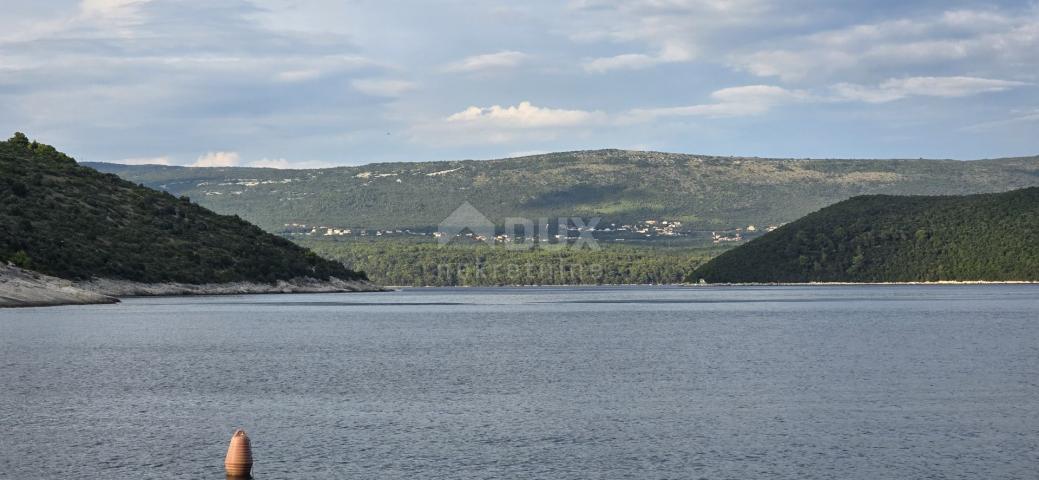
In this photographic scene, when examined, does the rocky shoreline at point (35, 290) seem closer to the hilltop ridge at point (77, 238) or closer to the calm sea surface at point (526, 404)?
the hilltop ridge at point (77, 238)

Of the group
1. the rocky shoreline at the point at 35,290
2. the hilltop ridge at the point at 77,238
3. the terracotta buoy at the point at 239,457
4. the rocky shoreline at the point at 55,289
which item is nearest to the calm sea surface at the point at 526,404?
the terracotta buoy at the point at 239,457

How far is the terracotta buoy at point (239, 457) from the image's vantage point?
31219mm

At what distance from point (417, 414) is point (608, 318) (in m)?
88.6

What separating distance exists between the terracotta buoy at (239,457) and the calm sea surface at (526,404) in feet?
4.79

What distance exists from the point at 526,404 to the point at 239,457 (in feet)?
62.5

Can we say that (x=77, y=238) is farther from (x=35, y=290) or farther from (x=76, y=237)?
(x=35, y=290)

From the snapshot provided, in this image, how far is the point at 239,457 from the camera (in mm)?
31344

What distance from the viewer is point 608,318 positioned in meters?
134

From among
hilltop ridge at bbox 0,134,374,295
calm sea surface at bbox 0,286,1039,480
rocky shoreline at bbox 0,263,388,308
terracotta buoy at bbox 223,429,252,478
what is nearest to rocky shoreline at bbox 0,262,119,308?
rocky shoreline at bbox 0,263,388,308

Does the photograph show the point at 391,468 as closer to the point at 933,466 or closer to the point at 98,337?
the point at 933,466

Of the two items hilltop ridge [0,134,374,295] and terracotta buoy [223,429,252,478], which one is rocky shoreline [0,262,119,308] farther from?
terracotta buoy [223,429,252,478]

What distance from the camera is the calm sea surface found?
34875 mm

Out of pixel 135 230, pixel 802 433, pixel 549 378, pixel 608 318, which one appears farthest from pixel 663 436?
pixel 135 230

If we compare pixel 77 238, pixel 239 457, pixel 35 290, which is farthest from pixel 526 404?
pixel 77 238
